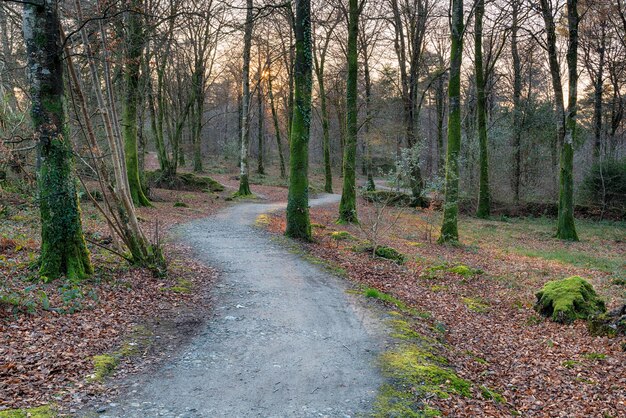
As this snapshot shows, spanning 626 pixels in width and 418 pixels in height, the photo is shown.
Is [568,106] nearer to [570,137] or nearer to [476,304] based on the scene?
[570,137]

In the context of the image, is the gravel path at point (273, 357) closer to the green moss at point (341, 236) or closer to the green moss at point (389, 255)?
the green moss at point (389, 255)

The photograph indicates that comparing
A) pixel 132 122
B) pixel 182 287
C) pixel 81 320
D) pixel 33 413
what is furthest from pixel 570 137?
pixel 33 413

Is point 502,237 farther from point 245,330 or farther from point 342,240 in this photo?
point 245,330

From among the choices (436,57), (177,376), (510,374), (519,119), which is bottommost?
(510,374)

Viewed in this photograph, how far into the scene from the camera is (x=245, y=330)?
254 inches

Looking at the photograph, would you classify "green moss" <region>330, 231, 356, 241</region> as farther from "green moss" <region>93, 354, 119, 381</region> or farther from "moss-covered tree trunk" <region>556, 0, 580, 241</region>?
"moss-covered tree trunk" <region>556, 0, 580, 241</region>

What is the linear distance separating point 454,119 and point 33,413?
1345 cm

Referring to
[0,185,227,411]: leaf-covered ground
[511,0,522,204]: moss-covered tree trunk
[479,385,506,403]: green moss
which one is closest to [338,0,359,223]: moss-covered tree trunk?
[0,185,227,411]: leaf-covered ground

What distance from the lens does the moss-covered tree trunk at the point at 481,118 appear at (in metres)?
19.7

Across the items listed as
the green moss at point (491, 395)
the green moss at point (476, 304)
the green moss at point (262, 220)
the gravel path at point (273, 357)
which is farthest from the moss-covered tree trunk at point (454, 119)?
the green moss at point (491, 395)

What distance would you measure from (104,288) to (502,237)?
620 inches

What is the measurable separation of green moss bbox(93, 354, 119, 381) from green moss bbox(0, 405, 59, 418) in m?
0.70

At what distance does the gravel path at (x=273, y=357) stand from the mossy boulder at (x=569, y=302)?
11.9 feet

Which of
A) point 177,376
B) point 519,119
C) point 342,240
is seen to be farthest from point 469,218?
point 177,376
